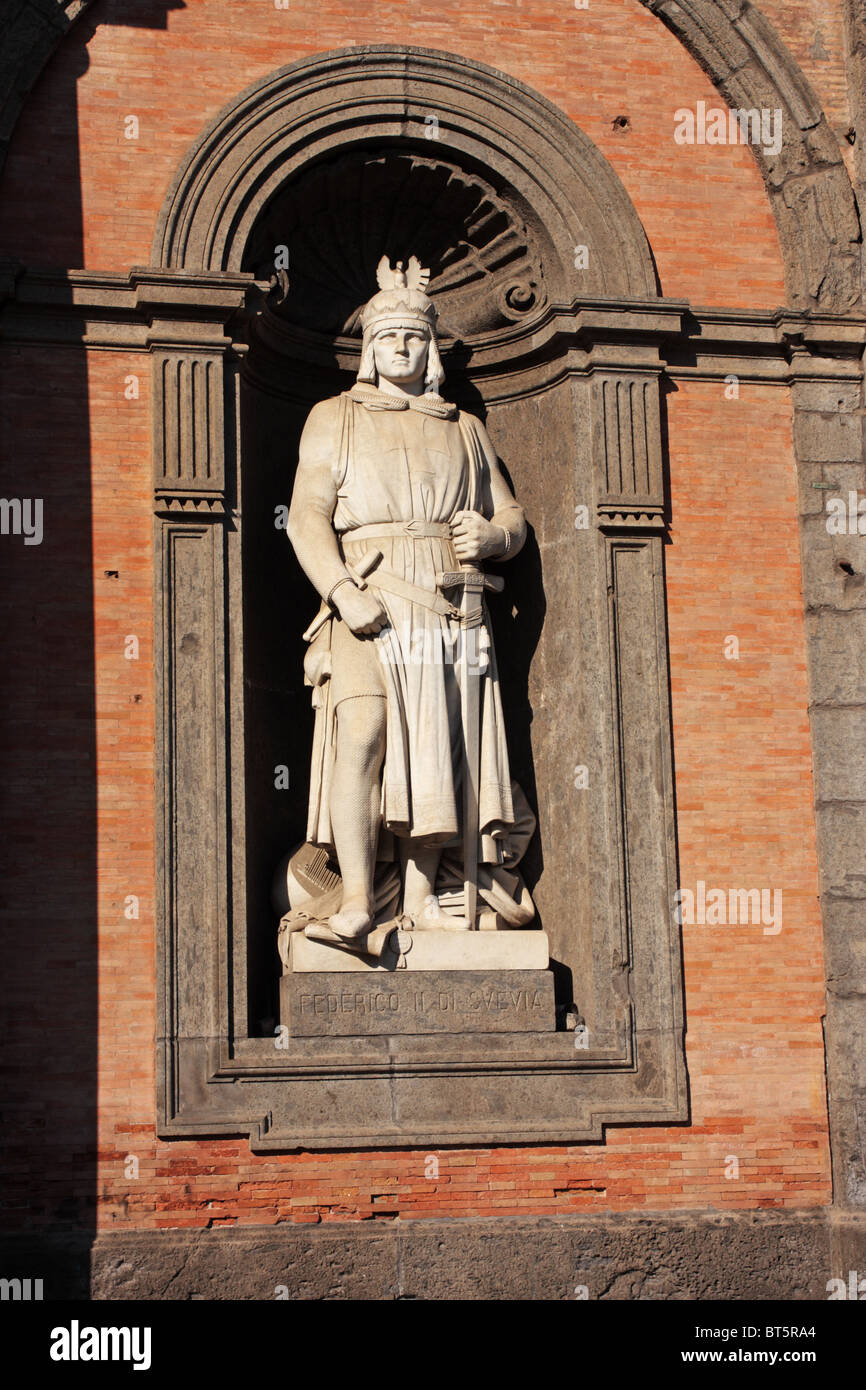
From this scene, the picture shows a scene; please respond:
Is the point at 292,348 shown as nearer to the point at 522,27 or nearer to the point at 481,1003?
the point at 522,27

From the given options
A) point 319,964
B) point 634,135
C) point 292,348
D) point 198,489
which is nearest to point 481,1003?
point 319,964

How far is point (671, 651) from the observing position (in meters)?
12.0

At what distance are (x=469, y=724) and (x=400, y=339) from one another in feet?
7.96

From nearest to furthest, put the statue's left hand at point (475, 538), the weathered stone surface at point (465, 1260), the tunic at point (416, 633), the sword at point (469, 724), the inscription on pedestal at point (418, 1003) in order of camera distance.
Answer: the weathered stone surface at point (465, 1260)
the inscription on pedestal at point (418, 1003)
the tunic at point (416, 633)
the sword at point (469, 724)
the statue's left hand at point (475, 538)

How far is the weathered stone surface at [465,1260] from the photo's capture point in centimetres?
1052

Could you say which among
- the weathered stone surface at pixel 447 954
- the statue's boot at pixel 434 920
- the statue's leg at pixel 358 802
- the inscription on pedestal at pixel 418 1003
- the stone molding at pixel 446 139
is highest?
the stone molding at pixel 446 139

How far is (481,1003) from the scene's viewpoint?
11234 millimetres

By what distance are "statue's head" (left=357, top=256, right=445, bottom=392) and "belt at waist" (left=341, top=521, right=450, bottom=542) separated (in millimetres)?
984

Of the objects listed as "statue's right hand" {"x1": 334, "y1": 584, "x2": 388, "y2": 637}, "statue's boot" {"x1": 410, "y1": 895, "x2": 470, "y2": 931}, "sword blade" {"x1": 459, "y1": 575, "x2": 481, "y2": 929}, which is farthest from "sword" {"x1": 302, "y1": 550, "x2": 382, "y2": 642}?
"statue's boot" {"x1": 410, "y1": 895, "x2": 470, "y2": 931}

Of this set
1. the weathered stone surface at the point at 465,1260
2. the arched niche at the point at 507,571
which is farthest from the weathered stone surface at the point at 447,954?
the weathered stone surface at the point at 465,1260

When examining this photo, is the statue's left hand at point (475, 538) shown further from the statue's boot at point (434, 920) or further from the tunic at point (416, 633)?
the statue's boot at point (434, 920)

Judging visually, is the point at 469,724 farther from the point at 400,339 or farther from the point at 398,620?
the point at 400,339

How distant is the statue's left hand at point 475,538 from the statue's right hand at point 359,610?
2.08 ft

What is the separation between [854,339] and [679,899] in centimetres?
A: 374
